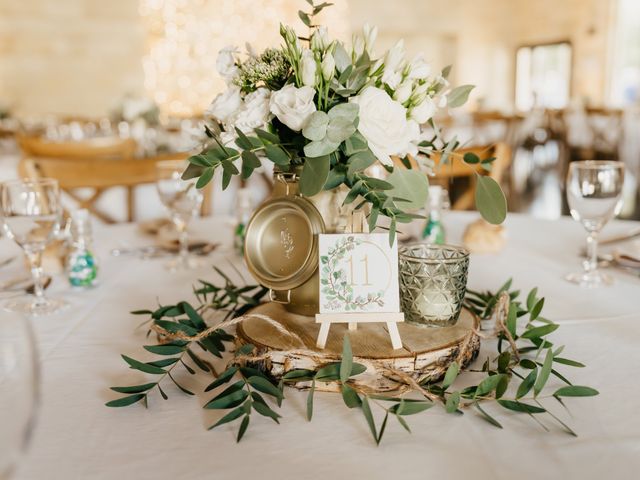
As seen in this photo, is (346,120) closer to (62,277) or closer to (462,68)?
(62,277)

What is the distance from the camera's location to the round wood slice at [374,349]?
2.44 feet

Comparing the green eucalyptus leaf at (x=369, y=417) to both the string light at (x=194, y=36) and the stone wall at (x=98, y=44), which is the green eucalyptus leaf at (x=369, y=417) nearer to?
the stone wall at (x=98, y=44)

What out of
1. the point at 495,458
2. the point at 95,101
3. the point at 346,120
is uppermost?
the point at 95,101

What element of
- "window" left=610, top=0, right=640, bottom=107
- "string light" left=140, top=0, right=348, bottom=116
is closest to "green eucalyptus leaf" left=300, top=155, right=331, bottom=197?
"string light" left=140, top=0, right=348, bottom=116

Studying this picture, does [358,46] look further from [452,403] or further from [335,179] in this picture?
→ [452,403]

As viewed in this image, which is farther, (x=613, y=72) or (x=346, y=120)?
(x=613, y=72)

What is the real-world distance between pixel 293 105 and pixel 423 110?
184 millimetres

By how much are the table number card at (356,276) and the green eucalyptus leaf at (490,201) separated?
147 millimetres

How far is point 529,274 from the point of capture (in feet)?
4.17

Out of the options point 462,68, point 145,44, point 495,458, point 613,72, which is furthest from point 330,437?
point 462,68

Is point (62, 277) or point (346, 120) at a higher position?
point (346, 120)

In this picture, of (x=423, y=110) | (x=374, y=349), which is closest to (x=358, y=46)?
(x=423, y=110)

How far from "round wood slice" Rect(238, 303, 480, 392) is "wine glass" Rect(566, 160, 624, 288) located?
0.47 meters

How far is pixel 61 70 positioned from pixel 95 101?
2.02 feet
